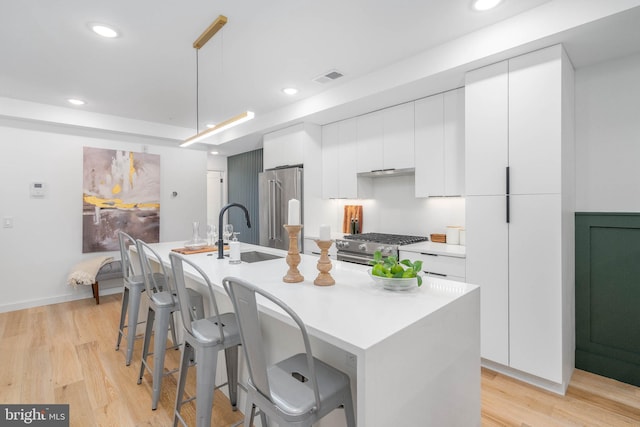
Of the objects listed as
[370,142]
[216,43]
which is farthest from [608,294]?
[216,43]

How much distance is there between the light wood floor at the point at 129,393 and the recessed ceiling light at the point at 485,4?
2.59 m

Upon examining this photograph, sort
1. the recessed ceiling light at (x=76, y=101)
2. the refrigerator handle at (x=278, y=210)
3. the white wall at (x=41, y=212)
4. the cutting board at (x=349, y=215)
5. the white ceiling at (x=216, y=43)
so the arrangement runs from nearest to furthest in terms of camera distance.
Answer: the white ceiling at (x=216, y=43)
the recessed ceiling light at (x=76, y=101)
the white wall at (x=41, y=212)
the cutting board at (x=349, y=215)
the refrigerator handle at (x=278, y=210)

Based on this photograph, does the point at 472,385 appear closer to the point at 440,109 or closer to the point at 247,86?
the point at 440,109

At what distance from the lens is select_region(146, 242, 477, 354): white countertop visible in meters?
1.02

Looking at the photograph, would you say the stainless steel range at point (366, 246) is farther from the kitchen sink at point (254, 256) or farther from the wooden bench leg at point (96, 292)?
the wooden bench leg at point (96, 292)

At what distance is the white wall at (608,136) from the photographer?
2.28 meters

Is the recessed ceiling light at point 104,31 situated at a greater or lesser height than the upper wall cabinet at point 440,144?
greater

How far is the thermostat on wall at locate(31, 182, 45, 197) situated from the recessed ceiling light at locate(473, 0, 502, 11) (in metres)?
5.16

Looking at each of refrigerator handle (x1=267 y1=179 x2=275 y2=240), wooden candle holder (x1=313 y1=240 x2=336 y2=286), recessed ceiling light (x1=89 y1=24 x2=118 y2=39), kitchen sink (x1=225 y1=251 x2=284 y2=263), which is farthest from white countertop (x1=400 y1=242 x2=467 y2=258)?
recessed ceiling light (x1=89 y1=24 x2=118 y2=39)

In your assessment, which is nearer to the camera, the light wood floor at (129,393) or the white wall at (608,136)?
the light wood floor at (129,393)

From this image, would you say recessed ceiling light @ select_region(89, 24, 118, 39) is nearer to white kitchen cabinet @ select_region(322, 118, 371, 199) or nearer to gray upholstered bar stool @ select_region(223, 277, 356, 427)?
gray upholstered bar stool @ select_region(223, 277, 356, 427)

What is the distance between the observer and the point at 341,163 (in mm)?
4020

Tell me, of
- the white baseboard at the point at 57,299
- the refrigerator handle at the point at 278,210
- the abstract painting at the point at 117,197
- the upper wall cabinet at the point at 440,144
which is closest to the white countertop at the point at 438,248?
the upper wall cabinet at the point at 440,144

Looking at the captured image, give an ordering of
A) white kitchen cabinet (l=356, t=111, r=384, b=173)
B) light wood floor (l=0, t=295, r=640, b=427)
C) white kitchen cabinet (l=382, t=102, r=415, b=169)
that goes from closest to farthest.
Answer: light wood floor (l=0, t=295, r=640, b=427) → white kitchen cabinet (l=382, t=102, r=415, b=169) → white kitchen cabinet (l=356, t=111, r=384, b=173)
